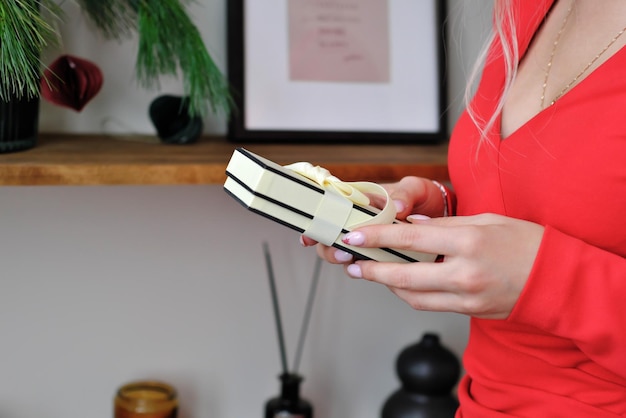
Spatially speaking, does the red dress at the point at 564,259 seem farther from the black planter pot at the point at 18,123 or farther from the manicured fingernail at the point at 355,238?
the black planter pot at the point at 18,123

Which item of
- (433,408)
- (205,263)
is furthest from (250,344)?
(433,408)

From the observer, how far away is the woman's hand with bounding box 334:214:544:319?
0.58 metres

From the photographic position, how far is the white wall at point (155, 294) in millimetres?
1167

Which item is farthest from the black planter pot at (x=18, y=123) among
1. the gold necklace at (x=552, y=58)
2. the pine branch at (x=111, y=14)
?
the gold necklace at (x=552, y=58)

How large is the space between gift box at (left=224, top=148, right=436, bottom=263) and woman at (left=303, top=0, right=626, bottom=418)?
2 centimetres

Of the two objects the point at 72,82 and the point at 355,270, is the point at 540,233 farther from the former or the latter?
the point at 72,82

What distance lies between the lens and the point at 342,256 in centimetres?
66

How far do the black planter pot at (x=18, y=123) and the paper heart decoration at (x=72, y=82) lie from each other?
0.14 ft

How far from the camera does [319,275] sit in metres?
1.32

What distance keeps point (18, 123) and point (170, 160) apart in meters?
0.19

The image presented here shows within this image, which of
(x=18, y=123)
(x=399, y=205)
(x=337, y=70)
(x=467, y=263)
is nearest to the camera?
(x=467, y=263)

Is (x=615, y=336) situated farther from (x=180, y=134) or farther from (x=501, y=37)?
(x=180, y=134)

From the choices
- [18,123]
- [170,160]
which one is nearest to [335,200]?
[170,160]

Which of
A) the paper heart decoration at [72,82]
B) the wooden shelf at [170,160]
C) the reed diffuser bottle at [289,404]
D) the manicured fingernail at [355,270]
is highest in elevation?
the paper heart decoration at [72,82]
